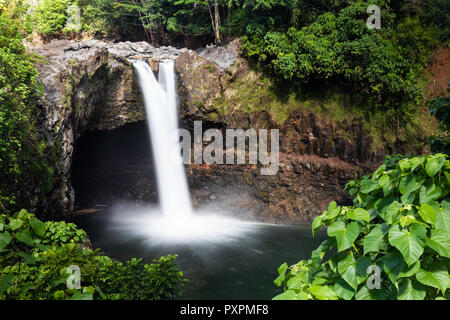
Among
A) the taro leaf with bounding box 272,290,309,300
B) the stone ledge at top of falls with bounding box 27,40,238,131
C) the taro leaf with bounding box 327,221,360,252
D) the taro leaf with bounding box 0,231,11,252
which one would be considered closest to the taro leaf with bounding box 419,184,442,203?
the taro leaf with bounding box 327,221,360,252

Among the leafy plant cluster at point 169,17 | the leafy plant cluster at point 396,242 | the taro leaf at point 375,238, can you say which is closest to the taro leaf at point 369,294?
the leafy plant cluster at point 396,242

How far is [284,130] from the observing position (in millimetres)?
13391

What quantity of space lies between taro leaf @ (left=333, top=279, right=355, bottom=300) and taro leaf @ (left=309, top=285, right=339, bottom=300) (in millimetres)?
40

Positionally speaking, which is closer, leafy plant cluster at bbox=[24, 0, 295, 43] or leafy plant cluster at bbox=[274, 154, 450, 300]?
leafy plant cluster at bbox=[274, 154, 450, 300]

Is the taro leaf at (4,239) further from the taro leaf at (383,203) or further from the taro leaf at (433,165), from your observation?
the taro leaf at (433,165)

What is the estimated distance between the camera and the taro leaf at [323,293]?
158 centimetres

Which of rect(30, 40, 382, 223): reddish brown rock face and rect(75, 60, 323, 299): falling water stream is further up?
rect(30, 40, 382, 223): reddish brown rock face

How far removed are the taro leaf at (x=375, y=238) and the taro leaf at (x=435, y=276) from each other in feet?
0.71

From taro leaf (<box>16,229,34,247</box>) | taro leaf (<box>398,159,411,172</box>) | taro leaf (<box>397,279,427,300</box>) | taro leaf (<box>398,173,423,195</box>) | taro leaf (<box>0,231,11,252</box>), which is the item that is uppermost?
taro leaf (<box>398,159,411,172</box>)

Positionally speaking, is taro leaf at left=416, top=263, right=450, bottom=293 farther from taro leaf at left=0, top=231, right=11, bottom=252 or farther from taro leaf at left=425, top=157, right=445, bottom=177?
taro leaf at left=0, top=231, right=11, bottom=252

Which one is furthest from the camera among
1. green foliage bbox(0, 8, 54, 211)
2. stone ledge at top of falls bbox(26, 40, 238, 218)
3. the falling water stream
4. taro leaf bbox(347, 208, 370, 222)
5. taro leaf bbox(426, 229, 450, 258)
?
stone ledge at top of falls bbox(26, 40, 238, 218)

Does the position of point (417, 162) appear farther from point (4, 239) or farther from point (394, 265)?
point (4, 239)

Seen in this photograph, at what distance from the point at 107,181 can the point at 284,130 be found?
924 cm

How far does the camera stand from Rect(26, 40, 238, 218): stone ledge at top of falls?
324 inches
